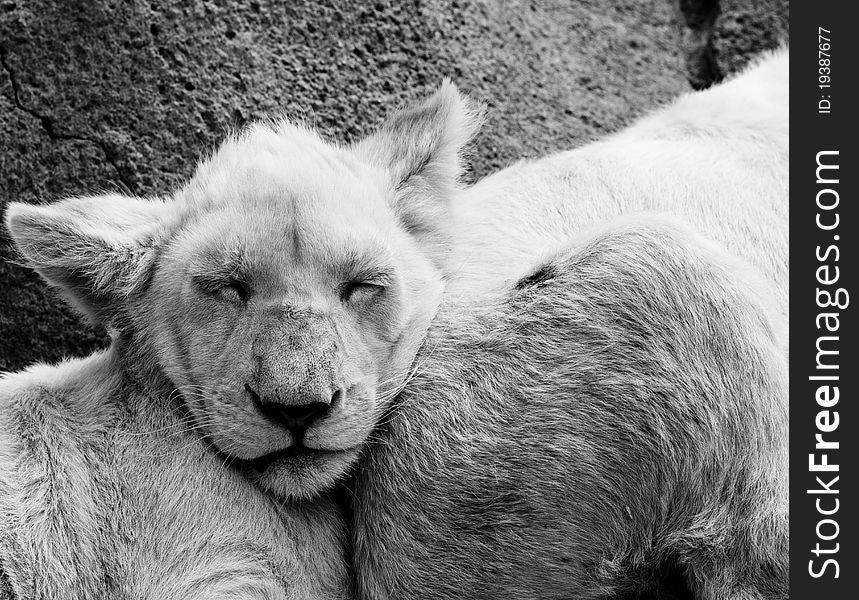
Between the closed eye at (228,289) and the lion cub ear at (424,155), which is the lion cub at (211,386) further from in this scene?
the lion cub ear at (424,155)

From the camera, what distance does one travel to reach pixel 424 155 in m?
3.75

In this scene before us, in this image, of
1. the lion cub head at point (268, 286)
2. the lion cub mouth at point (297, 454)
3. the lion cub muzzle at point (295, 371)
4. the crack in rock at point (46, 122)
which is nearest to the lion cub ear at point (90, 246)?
the lion cub head at point (268, 286)

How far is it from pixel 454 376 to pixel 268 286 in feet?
2.10

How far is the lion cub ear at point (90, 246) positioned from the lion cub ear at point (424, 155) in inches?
30.8

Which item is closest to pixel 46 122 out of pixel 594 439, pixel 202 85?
pixel 202 85

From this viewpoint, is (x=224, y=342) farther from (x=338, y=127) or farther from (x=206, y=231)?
(x=338, y=127)

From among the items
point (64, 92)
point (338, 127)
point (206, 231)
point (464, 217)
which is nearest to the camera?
point (206, 231)

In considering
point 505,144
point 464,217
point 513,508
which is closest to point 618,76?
point 505,144

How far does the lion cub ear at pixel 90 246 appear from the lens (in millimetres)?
3301

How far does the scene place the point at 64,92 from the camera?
4.33 metres

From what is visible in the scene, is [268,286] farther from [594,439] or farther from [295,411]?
[594,439]

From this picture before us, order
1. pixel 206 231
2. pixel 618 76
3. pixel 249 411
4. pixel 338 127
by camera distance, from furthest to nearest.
A: 1. pixel 618 76
2. pixel 338 127
3. pixel 206 231
4. pixel 249 411

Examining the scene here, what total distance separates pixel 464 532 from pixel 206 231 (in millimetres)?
1172

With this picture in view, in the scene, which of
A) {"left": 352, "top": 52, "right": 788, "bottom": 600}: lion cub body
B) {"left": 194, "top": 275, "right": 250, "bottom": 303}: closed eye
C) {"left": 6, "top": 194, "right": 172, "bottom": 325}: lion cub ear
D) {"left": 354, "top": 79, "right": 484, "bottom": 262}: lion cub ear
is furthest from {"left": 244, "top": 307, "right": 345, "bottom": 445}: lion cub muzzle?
{"left": 354, "top": 79, "right": 484, "bottom": 262}: lion cub ear
